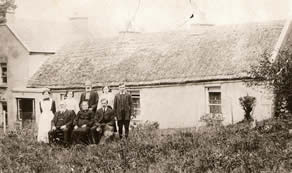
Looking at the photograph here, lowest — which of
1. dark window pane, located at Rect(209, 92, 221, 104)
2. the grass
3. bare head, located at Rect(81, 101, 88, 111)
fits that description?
the grass

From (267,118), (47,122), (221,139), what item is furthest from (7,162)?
(267,118)

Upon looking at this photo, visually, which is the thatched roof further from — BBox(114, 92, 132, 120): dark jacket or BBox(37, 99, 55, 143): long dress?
BBox(37, 99, 55, 143): long dress

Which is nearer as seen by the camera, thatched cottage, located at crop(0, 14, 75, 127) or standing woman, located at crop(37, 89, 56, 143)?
standing woman, located at crop(37, 89, 56, 143)

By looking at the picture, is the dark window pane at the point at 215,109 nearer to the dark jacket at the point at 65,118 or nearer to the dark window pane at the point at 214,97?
the dark window pane at the point at 214,97

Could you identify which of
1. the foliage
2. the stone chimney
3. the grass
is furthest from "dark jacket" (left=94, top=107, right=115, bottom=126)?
the stone chimney

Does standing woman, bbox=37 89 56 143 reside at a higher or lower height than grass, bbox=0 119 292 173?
higher

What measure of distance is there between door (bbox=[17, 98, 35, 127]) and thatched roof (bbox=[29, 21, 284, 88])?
5.01ft

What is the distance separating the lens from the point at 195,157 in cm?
1126

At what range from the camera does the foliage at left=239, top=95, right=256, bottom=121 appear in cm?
2256

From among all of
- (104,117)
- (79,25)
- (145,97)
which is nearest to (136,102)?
(145,97)

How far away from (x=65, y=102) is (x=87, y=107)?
0.94m

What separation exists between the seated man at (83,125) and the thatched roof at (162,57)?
10068mm

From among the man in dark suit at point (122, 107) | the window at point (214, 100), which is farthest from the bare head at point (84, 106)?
the window at point (214, 100)

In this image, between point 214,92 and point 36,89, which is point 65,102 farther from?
point 36,89
